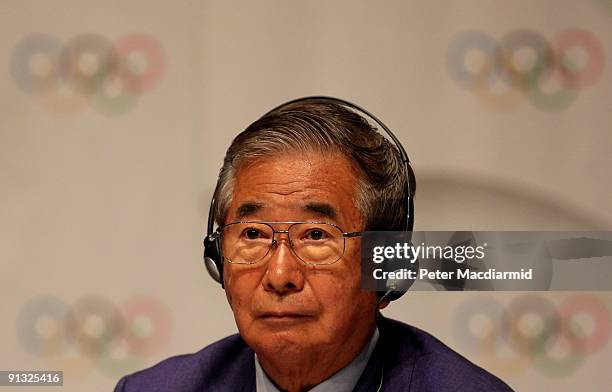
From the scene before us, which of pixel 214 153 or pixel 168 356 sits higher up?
pixel 214 153

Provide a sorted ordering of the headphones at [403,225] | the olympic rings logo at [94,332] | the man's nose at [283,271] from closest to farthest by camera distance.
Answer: the man's nose at [283,271], the headphones at [403,225], the olympic rings logo at [94,332]

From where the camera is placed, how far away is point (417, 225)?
5.23 feet

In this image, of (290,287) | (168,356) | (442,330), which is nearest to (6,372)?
(168,356)

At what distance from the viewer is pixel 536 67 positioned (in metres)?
1.61

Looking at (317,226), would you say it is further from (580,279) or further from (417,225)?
(580,279)

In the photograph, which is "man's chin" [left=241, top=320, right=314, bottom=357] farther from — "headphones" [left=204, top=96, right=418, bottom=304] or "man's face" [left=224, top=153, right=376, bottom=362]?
"headphones" [left=204, top=96, right=418, bottom=304]

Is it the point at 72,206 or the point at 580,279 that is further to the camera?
the point at 72,206

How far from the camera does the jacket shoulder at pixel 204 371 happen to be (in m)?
1.59

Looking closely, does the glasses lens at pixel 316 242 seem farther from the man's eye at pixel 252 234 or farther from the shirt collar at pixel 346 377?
the shirt collar at pixel 346 377

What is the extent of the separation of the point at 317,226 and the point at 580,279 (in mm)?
460

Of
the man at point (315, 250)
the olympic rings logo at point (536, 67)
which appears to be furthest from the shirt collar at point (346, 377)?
the olympic rings logo at point (536, 67)

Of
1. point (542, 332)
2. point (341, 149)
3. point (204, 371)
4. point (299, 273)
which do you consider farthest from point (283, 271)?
point (542, 332)

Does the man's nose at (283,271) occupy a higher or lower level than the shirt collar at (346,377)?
higher

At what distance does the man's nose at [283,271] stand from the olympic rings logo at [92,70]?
0.52 meters
